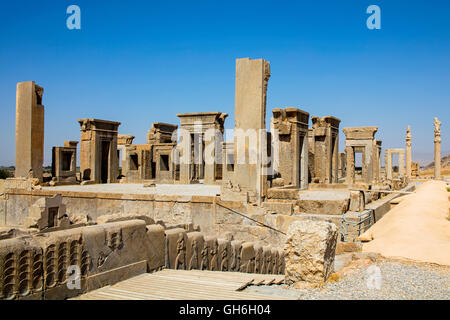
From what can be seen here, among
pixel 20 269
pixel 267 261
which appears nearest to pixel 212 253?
pixel 267 261

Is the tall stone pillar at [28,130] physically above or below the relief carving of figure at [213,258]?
above

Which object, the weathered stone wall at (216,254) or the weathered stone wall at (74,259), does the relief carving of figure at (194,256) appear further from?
the weathered stone wall at (74,259)

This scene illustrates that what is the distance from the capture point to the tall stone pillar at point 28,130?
1820 cm

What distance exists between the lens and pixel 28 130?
59.8 feet

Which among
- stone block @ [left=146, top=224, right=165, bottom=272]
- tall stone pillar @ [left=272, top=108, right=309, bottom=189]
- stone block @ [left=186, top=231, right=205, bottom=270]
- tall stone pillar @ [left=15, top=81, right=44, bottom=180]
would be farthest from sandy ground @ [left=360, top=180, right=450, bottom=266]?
tall stone pillar @ [left=15, top=81, right=44, bottom=180]

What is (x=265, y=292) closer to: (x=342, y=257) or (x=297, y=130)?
(x=342, y=257)

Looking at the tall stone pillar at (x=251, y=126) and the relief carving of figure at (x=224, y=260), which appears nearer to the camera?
the relief carving of figure at (x=224, y=260)

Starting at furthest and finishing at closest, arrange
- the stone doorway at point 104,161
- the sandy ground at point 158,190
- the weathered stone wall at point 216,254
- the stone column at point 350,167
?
the stone doorway at point 104,161
the stone column at point 350,167
the sandy ground at point 158,190
the weathered stone wall at point 216,254

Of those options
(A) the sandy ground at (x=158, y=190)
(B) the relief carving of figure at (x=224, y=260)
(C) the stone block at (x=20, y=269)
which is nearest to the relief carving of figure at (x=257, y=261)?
(B) the relief carving of figure at (x=224, y=260)

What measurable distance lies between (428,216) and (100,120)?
1742 cm

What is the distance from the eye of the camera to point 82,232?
472 centimetres

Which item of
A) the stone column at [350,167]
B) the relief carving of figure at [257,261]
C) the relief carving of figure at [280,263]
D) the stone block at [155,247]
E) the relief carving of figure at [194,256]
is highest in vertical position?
the stone column at [350,167]

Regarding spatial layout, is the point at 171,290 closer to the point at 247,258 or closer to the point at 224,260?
the point at 224,260

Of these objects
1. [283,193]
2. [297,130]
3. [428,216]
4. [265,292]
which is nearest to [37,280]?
[265,292]
